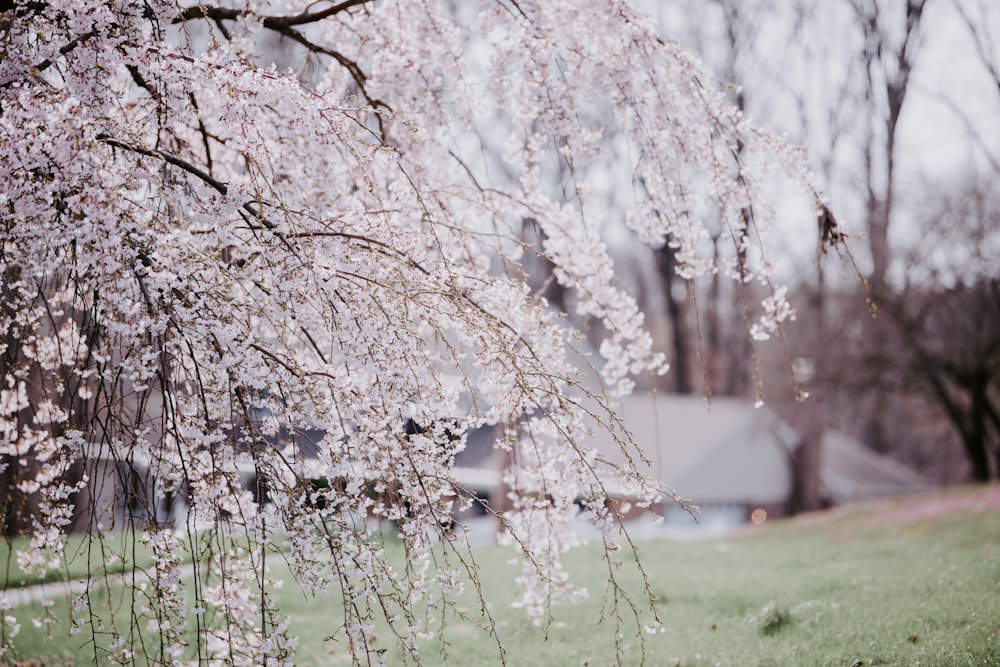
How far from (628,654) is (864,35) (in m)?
16.7

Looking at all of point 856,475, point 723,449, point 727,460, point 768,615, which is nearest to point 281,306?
point 768,615

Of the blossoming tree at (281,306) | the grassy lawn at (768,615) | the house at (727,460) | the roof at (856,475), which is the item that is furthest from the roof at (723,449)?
the blossoming tree at (281,306)

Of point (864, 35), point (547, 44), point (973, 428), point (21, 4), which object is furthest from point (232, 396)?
point (973, 428)

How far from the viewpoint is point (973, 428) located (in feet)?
63.3

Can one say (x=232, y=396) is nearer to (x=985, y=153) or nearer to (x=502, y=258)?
(x=502, y=258)

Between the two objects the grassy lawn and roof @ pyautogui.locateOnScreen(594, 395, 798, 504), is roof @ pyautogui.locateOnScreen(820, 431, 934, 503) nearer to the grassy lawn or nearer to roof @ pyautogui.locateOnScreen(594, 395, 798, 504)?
roof @ pyautogui.locateOnScreen(594, 395, 798, 504)

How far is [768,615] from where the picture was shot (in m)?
5.94

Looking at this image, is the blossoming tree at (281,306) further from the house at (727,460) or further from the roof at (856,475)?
the roof at (856,475)

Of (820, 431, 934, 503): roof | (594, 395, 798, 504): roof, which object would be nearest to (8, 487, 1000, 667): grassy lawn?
(594, 395, 798, 504): roof

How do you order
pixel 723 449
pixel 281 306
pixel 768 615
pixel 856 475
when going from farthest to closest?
pixel 856 475
pixel 723 449
pixel 768 615
pixel 281 306

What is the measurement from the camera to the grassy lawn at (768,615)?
16.9 ft

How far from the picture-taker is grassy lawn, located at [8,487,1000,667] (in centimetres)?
516

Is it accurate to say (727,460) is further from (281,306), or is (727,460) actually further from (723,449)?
(281,306)

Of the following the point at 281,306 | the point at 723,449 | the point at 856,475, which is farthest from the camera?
the point at 856,475
